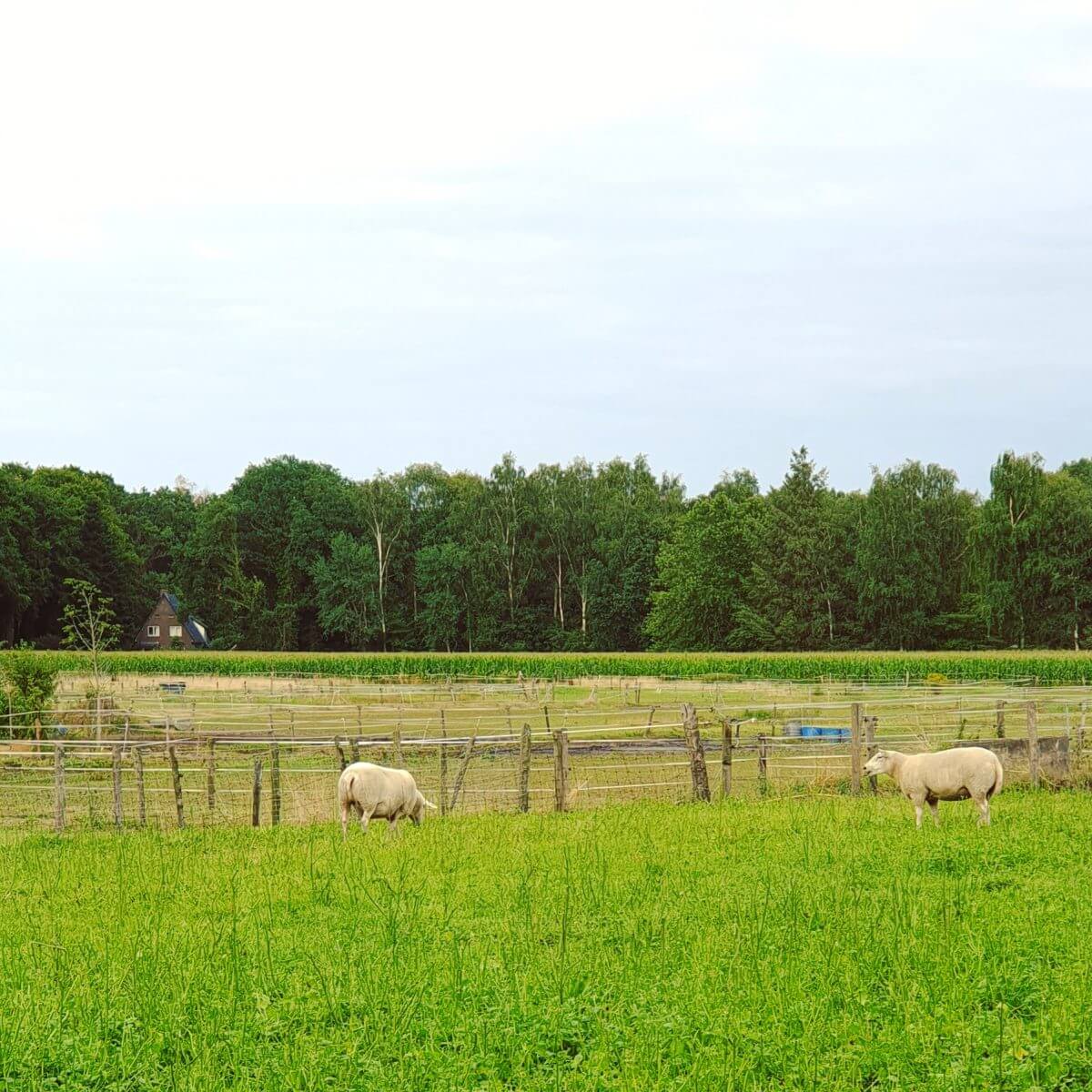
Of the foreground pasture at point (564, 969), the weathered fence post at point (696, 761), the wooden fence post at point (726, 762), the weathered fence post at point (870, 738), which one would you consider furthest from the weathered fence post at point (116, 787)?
the weathered fence post at point (870, 738)

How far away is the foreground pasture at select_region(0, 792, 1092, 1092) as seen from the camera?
6352 millimetres

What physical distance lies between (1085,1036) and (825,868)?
5.08 metres

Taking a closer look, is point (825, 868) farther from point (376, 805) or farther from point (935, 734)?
point (935, 734)

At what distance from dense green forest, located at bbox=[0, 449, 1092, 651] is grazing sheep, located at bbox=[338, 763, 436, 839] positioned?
226 ft

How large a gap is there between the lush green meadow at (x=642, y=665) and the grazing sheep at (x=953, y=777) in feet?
143

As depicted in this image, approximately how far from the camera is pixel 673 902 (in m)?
9.88

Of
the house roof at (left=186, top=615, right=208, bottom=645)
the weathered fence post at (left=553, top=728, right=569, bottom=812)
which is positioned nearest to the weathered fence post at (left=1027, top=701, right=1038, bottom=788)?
the weathered fence post at (left=553, top=728, right=569, bottom=812)

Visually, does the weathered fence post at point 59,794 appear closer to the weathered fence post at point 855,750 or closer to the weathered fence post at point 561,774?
the weathered fence post at point 561,774

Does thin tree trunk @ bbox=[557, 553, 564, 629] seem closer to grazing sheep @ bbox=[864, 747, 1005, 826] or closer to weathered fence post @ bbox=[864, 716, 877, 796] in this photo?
weathered fence post @ bbox=[864, 716, 877, 796]

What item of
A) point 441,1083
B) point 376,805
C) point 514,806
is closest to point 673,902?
point 441,1083

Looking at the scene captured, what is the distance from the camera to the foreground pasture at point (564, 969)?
6352 mm

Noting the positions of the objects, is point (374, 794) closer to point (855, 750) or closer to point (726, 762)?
point (726, 762)

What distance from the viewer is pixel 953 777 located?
49.1 ft

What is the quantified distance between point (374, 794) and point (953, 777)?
7243 mm
